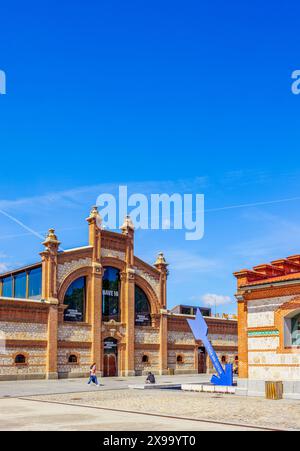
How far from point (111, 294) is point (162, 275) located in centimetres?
606

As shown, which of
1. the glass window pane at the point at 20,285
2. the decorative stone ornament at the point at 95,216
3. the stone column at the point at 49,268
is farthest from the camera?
the decorative stone ornament at the point at 95,216

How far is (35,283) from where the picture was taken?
42.0 meters

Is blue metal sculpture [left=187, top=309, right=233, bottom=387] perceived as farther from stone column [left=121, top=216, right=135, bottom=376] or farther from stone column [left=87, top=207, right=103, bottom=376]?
stone column [left=121, top=216, right=135, bottom=376]

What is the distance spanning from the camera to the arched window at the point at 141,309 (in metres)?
46.8

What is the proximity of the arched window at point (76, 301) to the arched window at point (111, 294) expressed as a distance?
1.91 metres

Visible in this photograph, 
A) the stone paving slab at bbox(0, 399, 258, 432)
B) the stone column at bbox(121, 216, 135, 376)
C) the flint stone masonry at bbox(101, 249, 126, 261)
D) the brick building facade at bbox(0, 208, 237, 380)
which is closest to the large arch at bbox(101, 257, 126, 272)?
the brick building facade at bbox(0, 208, 237, 380)

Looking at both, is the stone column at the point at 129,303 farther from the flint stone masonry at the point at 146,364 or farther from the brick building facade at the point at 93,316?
the flint stone masonry at the point at 146,364

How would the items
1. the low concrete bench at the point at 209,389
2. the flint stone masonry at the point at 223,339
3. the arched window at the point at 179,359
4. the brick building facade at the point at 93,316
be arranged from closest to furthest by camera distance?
1. the low concrete bench at the point at 209,389
2. the brick building facade at the point at 93,316
3. the arched window at the point at 179,359
4. the flint stone masonry at the point at 223,339

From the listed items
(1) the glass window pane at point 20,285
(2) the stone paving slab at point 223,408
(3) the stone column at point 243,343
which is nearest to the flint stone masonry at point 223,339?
(1) the glass window pane at point 20,285

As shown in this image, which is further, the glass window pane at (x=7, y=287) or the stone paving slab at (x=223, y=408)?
the glass window pane at (x=7, y=287)

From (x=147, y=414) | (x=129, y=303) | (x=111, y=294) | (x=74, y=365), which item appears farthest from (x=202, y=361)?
(x=147, y=414)

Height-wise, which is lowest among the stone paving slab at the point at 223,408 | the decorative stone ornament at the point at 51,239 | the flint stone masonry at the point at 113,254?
the stone paving slab at the point at 223,408

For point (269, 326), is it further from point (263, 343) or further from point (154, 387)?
point (154, 387)
